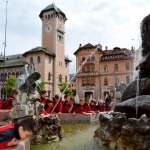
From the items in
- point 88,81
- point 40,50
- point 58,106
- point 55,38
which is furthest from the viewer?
point 55,38

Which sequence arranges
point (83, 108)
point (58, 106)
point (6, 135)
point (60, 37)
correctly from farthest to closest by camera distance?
point (60, 37) < point (83, 108) < point (58, 106) < point (6, 135)

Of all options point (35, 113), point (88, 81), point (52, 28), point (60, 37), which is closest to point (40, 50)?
point (52, 28)

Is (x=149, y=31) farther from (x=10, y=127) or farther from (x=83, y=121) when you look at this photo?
(x=83, y=121)

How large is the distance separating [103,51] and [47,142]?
248 feet

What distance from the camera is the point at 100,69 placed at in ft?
273

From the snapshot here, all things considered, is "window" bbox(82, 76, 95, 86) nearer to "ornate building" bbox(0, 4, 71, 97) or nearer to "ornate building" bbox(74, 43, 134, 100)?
"ornate building" bbox(74, 43, 134, 100)

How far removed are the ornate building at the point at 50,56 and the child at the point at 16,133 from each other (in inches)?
3026

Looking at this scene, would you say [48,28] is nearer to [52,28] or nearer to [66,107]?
[52,28]

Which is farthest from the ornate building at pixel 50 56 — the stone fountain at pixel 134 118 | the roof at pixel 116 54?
the stone fountain at pixel 134 118

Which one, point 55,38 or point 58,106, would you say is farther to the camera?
point 55,38

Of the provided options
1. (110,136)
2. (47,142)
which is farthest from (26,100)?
(110,136)

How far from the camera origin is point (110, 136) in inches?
291

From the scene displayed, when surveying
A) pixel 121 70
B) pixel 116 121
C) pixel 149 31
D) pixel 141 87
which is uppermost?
pixel 121 70

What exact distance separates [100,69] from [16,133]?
78792 mm
